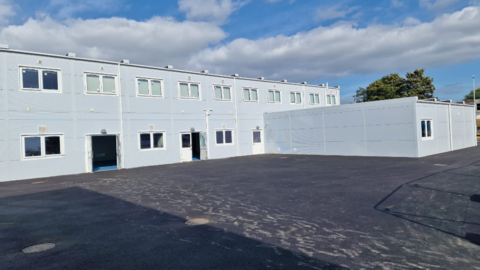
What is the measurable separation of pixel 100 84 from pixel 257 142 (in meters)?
14.5

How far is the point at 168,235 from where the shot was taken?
19.6 ft

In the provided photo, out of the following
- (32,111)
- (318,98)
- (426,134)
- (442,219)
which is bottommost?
(442,219)

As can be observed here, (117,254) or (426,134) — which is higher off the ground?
(426,134)

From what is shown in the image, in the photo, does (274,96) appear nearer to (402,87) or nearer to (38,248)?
(38,248)

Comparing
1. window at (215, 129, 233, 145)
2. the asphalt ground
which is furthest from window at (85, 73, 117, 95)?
window at (215, 129, 233, 145)

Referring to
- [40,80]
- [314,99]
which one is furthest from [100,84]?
[314,99]

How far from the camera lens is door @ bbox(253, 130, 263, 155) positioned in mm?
27906

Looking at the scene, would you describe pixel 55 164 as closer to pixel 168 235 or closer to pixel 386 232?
pixel 168 235

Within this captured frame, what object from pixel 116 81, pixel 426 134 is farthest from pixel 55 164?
pixel 426 134

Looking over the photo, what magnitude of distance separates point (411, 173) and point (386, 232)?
815cm

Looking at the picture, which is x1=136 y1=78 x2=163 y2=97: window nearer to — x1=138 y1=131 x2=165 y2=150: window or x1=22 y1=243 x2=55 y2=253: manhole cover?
x1=138 y1=131 x2=165 y2=150: window

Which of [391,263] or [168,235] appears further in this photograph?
[168,235]

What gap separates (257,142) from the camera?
28.3 metres

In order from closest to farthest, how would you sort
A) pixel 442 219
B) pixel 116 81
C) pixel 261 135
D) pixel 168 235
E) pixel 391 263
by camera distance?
pixel 391 263
pixel 168 235
pixel 442 219
pixel 116 81
pixel 261 135
